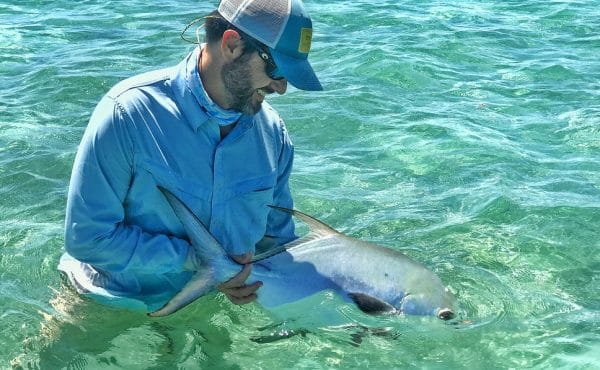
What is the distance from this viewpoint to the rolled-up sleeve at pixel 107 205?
309 cm

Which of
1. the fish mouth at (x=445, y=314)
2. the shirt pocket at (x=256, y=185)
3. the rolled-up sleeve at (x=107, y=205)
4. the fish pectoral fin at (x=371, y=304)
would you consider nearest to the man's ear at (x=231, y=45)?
the rolled-up sleeve at (x=107, y=205)

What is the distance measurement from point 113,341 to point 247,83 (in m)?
1.45

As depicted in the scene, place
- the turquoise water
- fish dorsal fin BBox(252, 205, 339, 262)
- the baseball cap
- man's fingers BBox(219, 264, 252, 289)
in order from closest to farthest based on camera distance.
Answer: the baseball cap, man's fingers BBox(219, 264, 252, 289), fish dorsal fin BBox(252, 205, 339, 262), the turquoise water

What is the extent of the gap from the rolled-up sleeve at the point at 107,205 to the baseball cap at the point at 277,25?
573mm

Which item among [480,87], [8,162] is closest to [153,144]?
[8,162]

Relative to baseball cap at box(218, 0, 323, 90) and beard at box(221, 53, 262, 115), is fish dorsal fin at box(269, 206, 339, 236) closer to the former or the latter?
beard at box(221, 53, 262, 115)

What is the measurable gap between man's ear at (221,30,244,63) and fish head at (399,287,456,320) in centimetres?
132

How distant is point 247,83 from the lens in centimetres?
313

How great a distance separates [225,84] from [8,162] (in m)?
3.58

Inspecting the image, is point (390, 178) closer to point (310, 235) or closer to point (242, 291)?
point (310, 235)

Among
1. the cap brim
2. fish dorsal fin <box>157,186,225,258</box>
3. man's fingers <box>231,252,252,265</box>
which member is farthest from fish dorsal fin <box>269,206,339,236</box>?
the cap brim

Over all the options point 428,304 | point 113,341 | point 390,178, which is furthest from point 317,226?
point 390,178

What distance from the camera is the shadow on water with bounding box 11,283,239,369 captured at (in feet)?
12.0

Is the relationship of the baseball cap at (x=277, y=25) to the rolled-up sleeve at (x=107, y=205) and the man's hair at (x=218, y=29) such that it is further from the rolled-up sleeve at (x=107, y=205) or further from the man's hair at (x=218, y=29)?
the rolled-up sleeve at (x=107, y=205)
